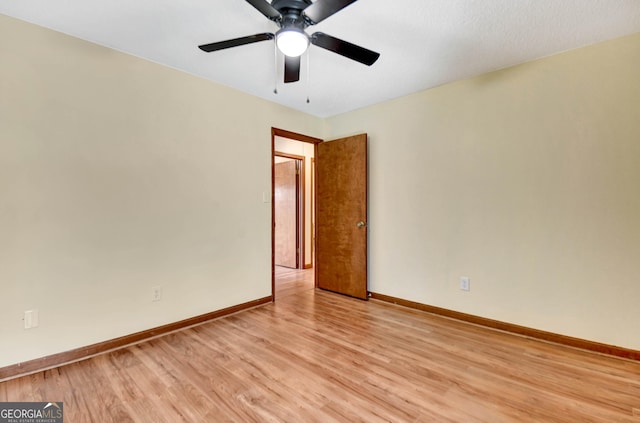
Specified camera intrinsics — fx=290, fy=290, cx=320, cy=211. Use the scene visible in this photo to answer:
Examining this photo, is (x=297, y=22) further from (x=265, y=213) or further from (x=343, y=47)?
(x=265, y=213)

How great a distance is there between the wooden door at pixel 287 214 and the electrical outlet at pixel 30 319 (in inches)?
145

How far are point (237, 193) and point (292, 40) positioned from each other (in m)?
1.86

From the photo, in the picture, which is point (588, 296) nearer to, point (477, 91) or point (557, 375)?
point (557, 375)

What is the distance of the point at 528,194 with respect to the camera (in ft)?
8.24

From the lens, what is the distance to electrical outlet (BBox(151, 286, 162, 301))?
8.34 ft

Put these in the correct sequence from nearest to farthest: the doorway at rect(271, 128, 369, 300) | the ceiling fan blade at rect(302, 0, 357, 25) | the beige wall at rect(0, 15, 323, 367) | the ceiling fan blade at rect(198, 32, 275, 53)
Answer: the ceiling fan blade at rect(302, 0, 357, 25)
the ceiling fan blade at rect(198, 32, 275, 53)
the beige wall at rect(0, 15, 323, 367)
the doorway at rect(271, 128, 369, 300)

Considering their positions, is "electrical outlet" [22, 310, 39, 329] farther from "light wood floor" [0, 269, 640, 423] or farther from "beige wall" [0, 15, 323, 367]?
"light wood floor" [0, 269, 640, 423]

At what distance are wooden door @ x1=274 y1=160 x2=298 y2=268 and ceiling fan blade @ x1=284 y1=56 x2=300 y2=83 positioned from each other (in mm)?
3241

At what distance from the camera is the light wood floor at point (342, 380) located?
1.59 metres

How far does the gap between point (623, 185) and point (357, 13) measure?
2.29 metres

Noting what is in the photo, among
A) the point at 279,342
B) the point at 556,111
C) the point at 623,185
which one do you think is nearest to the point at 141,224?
the point at 279,342

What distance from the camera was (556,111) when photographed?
2.39 m

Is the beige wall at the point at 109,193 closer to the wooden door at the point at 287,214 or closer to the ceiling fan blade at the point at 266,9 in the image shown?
the ceiling fan blade at the point at 266,9

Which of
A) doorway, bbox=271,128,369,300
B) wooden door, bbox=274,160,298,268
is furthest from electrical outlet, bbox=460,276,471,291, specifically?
wooden door, bbox=274,160,298,268
